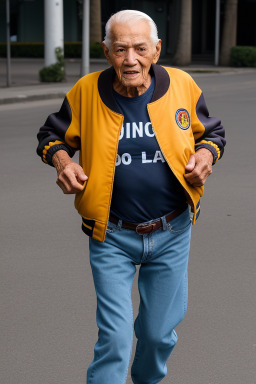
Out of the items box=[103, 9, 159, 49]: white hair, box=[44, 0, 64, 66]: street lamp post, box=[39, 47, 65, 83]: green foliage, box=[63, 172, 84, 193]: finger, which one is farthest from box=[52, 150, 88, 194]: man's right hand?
box=[39, 47, 65, 83]: green foliage

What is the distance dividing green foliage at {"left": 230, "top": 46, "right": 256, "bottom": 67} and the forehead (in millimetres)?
32343

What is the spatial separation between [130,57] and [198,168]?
0.49 meters

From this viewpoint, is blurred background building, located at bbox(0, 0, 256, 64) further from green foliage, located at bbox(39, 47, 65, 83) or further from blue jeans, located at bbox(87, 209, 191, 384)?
blue jeans, located at bbox(87, 209, 191, 384)

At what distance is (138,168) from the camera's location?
3266mm

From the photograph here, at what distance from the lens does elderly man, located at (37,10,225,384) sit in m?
3.22

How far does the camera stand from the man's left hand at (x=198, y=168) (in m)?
3.25

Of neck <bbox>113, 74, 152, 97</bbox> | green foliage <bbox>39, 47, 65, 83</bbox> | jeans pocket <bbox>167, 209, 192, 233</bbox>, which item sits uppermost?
neck <bbox>113, 74, 152, 97</bbox>

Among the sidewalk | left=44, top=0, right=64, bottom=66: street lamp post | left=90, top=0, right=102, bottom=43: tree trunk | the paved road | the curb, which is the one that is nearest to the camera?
the paved road

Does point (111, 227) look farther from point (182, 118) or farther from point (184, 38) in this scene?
point (184, 38)

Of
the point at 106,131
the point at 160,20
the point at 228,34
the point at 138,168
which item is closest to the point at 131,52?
the point at 106,131

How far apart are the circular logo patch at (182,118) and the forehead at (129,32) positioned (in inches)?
12.6

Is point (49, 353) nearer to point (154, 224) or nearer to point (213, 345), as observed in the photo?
point (213, 345)

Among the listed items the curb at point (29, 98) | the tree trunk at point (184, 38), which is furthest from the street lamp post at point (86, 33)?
the tree trunk at point (184, 38)

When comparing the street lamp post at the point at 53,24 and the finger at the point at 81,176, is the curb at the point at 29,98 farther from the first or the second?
the finger at the point at 81,176
